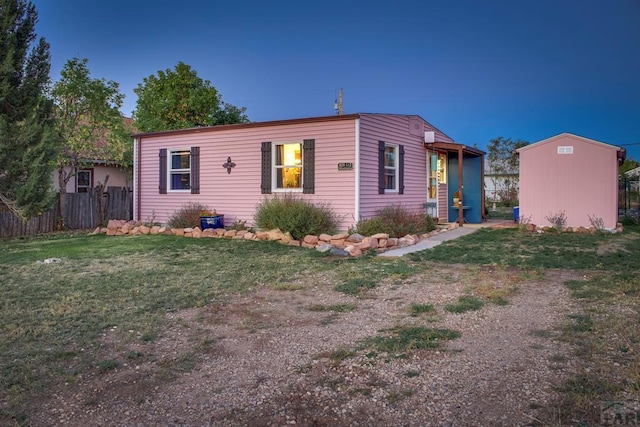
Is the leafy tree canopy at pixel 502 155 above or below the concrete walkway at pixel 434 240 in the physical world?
above

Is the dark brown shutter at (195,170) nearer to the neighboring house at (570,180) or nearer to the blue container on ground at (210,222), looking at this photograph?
the blue container on ground at (210,222)

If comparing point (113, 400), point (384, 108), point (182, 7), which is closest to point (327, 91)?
point (384, 108)

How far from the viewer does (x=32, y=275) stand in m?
6.54

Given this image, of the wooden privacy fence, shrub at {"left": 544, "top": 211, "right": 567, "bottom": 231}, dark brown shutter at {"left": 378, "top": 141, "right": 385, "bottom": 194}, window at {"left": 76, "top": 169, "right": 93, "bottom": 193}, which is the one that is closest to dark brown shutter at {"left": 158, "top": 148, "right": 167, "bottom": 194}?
the wooden privacy fence

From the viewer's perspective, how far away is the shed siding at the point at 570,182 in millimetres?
11344

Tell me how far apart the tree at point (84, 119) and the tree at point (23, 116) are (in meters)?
2.93

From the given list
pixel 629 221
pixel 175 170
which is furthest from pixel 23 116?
pixel 629 221

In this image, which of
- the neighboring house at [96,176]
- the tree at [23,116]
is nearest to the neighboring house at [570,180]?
the tree at [23,116]

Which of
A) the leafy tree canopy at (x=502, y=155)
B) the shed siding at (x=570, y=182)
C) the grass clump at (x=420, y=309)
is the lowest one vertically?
the grass clump at (x=420, y=309)

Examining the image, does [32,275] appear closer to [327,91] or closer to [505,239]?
[505,239]

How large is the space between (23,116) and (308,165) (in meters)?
6.93

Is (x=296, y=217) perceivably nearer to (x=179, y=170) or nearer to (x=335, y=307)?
(x=179, y=170)

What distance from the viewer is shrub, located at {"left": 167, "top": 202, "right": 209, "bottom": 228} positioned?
39.8ft

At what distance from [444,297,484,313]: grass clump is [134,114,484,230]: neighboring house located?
566 cm
